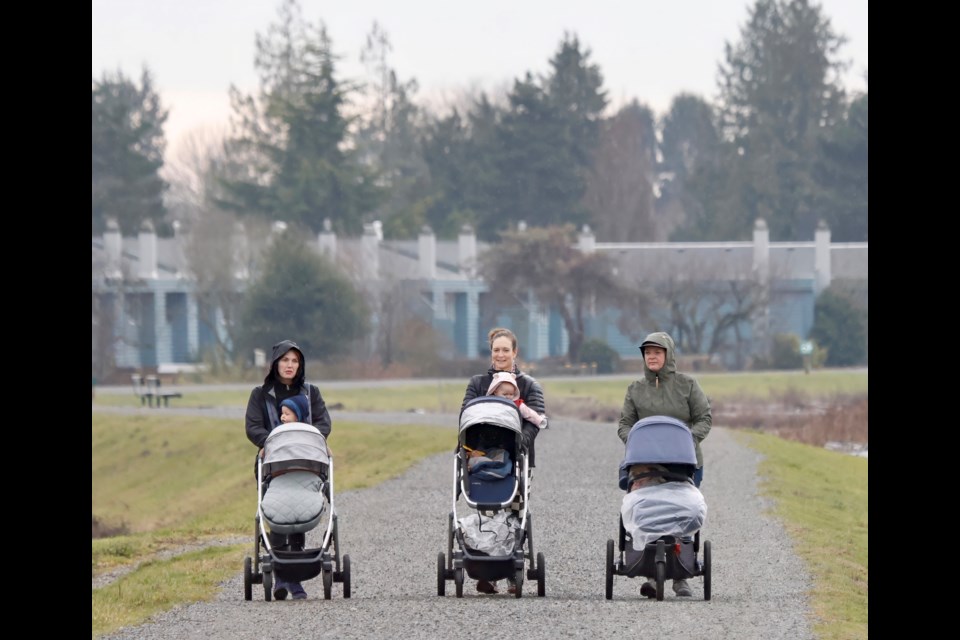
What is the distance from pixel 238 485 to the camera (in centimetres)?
3228

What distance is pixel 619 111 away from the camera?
98.5 meters

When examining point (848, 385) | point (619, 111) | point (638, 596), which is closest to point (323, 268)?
point (848, 385)

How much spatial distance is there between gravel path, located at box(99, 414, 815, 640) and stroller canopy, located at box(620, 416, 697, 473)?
3.49 ft

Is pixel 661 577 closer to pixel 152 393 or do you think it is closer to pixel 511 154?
pixel 152 393

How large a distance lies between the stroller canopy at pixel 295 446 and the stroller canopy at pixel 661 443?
7.13 feet

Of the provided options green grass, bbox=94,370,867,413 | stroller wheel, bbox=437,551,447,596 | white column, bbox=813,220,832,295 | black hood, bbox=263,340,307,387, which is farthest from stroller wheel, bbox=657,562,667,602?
white column, bbox=813,220,832,295

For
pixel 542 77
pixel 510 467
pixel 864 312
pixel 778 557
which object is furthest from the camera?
pixel 542 77

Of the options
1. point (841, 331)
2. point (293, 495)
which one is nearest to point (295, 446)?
point (293, 495)

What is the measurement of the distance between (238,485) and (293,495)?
2005 centimetres

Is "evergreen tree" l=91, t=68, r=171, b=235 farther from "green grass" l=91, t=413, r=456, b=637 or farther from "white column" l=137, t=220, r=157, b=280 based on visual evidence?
"green grass" l=91, t=413, r=456, b=637

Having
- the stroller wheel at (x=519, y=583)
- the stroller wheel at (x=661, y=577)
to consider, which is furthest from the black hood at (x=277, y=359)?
the stroller wheel at (x=661, y=577)

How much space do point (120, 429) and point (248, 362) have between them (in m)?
19.6

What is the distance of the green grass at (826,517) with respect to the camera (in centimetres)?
1337

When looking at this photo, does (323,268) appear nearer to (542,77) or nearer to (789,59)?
(542,77)
